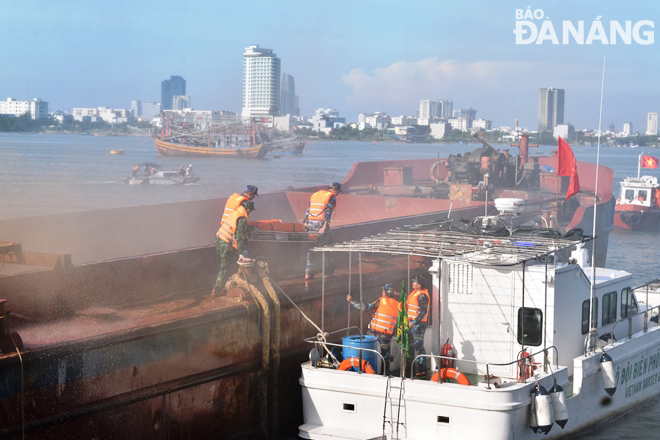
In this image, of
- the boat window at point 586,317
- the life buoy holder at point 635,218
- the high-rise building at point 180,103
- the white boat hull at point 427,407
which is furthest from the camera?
the high-rise building at point 180,103

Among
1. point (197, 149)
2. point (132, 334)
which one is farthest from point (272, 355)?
point (197, 149)

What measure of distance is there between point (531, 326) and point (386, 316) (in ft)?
6.18

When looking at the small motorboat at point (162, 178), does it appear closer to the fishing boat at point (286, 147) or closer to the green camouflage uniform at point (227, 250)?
the fishing boat at point (286, 147)

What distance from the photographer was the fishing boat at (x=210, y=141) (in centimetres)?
10162

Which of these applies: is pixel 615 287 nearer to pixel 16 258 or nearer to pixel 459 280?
pixel 459 280

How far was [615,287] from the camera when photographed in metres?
12.3

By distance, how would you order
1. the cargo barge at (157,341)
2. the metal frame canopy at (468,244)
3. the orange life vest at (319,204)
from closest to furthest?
1. the cargo barge at (157,341)
2. the metal frame canopy at (468,244)
3. the orange life vest at (319,204)

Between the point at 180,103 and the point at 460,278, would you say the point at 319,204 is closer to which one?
the point at 460,278

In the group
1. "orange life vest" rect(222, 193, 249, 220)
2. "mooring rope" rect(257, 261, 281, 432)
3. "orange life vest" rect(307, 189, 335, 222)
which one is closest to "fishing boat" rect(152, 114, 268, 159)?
"orange life vest" rect(307, 189, 335, 222)

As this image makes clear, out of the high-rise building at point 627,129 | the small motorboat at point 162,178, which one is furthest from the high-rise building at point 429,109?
the small motorboat at point 162,178

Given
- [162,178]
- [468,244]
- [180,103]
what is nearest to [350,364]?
[468,244]

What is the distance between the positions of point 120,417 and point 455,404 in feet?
12.3

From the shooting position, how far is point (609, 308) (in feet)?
39.8

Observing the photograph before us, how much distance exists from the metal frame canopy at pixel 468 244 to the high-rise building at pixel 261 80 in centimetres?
5550
